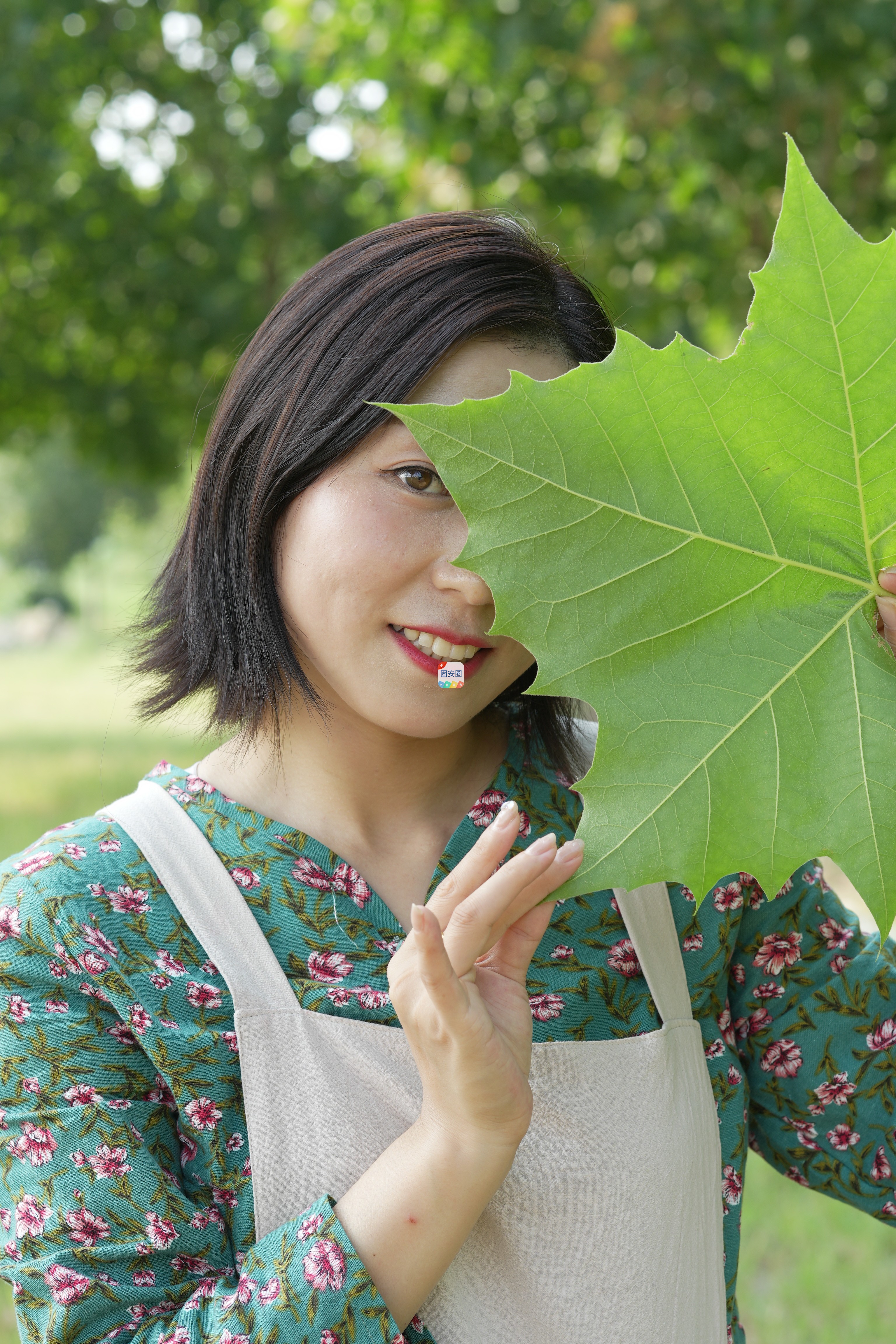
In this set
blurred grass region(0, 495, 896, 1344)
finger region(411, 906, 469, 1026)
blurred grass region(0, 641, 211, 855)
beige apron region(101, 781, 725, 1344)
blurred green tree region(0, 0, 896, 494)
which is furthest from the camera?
blurred grass region(0, 641, 211, 855)

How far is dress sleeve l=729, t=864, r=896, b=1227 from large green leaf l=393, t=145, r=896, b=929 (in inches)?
22.0

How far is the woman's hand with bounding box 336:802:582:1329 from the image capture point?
112 centimetres

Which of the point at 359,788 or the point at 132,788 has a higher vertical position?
the point at 132,788

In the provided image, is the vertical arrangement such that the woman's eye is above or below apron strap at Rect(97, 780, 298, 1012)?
above

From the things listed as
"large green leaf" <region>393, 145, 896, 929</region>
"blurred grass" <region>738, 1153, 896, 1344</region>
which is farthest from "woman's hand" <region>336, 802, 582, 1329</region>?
"blurred grass" <region>738, 1153, 896, 1344</region>

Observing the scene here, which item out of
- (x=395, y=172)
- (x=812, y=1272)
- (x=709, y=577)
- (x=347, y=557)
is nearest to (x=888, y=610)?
(x=709, y=577)

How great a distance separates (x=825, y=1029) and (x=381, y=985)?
0.57 m

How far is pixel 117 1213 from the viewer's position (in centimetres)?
124

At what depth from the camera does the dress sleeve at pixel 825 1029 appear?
1.52 meters

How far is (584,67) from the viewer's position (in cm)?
570

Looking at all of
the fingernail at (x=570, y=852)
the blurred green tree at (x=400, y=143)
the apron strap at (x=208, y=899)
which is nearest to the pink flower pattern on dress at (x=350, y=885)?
the apron strap at (x=208, y=899)

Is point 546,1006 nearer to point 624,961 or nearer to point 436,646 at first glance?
point 624,961

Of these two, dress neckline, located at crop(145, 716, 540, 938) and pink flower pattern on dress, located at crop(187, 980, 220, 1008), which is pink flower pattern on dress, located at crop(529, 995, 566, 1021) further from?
pink flower pattern on dress, located at crop(187, 980, 220, 1008)

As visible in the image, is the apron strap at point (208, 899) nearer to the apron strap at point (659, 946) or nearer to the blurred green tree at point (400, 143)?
the apron strap at point (659, 946)
